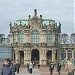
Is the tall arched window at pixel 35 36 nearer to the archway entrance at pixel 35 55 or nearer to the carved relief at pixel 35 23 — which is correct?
the carved relief at pixel 35 23

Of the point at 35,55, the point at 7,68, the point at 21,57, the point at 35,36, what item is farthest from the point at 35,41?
the point at 7,68

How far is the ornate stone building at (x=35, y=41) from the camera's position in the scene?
83.3 m

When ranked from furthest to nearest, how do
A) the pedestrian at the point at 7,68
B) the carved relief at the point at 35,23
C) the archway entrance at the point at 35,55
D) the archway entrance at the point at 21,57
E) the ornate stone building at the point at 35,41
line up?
the archway entrance at the point at 35,55
the carved relief at the point at 35,23
the archway entrance at the point at 21,57
the ornate stone building at the point at 35,41
the pedestrian at the point at 7,68

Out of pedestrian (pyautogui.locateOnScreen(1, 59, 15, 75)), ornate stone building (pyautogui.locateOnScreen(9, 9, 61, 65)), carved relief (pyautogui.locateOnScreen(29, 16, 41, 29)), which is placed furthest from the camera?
carved relief (pyautogui.locateOnScreen(29, 16, 41, 29))

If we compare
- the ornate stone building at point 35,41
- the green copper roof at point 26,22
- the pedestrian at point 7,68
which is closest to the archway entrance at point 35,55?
the ornate stone building at point 35,41

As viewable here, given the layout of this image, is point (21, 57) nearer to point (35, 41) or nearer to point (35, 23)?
point (35, 41)

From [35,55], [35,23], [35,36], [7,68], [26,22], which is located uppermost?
[26,22]

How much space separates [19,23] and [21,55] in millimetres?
7350

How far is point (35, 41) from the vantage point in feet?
276

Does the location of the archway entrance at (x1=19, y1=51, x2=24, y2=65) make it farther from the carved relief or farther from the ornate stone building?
the carved relief

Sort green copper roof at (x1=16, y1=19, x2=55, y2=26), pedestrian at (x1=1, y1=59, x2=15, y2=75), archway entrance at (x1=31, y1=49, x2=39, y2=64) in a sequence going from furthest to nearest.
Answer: green copper roof at (x1=16, y1=19, x2=55, y2=26)
archway entrance at (x1=31, y1=49, x2=39, y2=64)
pedestrian at (x1=1, y1=59, x2=15, y2=75)

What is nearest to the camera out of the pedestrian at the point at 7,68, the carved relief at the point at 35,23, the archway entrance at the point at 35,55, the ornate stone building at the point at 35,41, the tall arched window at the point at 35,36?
the pedestrian at the point at 7,68

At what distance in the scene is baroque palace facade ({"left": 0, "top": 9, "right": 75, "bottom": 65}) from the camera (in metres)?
83.3

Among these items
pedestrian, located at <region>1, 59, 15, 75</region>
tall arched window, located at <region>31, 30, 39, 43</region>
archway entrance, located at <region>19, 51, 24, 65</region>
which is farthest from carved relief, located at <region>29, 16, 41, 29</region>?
pedestrian, located at <region>1, 59, 15, 75</region>
